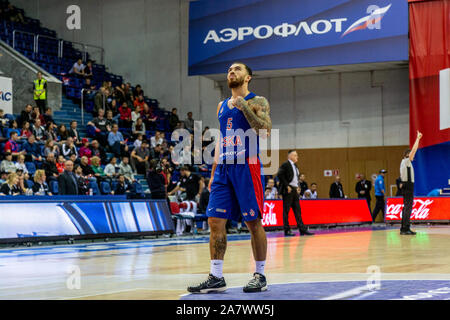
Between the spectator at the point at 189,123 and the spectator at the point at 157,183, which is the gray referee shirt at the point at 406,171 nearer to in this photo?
the spectator at the point at 157,183

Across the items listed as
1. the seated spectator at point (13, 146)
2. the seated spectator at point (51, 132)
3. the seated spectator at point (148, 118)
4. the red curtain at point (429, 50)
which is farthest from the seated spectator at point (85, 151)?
the red curtain at point (429, 50)

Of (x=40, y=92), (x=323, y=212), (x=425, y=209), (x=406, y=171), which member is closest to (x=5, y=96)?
(x=40, y=92)

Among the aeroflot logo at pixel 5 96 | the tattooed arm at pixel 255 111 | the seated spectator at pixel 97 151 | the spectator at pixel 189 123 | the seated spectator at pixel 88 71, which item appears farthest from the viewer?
the spectator at pixel 189 123

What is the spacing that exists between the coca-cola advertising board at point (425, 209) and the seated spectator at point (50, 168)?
12319mm

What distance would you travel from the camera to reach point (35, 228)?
44.1ft

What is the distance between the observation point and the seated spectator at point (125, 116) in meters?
25.9

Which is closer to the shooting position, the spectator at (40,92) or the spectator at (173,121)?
the spectator at (40,92)

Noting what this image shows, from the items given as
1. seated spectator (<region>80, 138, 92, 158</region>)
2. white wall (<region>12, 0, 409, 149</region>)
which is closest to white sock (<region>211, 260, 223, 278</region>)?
seated spectator (<region>80, 138, 92, 158</region>)

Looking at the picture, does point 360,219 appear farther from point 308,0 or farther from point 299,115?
point 308,0

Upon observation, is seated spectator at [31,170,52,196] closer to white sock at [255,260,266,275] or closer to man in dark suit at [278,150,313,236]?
man in dark suit at [278,150,313,236]

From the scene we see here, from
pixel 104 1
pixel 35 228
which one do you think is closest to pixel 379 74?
pixel 104 1

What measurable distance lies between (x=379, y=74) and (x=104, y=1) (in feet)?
45.3

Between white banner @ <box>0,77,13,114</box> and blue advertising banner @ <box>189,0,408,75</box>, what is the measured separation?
8764 millimetres

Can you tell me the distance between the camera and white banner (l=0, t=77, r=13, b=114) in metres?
21.7
